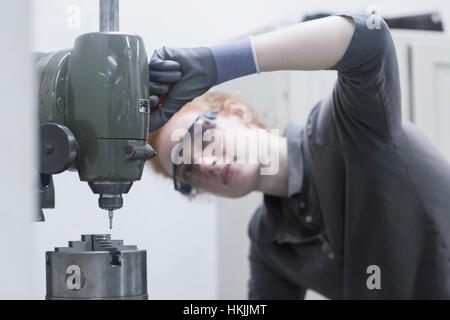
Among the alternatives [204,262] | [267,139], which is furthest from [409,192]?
[204,262]

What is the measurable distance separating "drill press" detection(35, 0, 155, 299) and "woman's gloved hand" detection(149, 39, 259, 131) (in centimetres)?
9

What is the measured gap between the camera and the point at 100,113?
716 millimetres

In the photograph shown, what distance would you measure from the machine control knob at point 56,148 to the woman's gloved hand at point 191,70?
0.15 meters

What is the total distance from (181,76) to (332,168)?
527 millimetres

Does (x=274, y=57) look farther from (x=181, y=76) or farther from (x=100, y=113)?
(x=100, y=113)

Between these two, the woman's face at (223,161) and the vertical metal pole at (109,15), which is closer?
the vertical metal pole at (109,15)


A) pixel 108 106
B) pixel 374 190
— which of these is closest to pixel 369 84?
pixel 374 190

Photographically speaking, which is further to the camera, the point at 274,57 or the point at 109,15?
the point at 274,57

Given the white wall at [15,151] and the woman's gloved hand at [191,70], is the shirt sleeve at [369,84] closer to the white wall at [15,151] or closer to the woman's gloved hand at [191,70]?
the woman's gloved hand at [191,70]

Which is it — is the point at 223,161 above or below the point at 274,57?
below

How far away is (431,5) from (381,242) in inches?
57.3

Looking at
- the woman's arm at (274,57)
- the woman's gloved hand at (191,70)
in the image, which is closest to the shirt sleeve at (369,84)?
the woman's arm at (274,57)

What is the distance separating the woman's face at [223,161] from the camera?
1.22 metres

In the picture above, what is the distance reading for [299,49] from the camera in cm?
97
